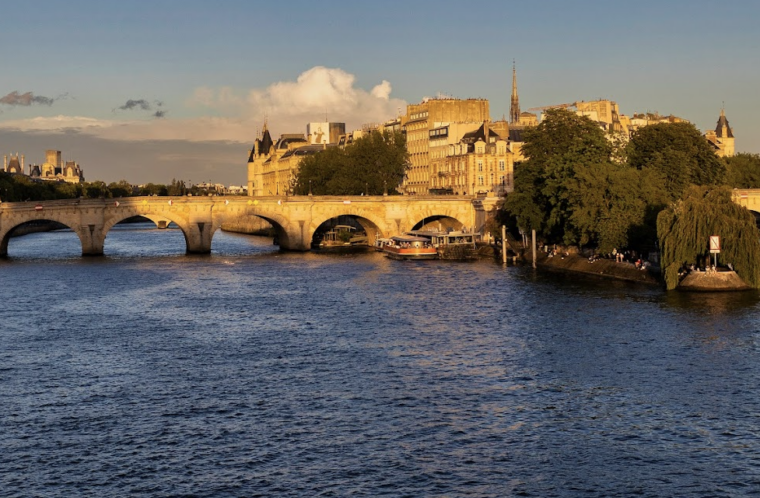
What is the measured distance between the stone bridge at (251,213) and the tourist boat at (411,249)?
11.1 meters

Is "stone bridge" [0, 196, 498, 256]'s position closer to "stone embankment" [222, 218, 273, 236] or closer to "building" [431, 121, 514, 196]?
"building" [431, 121, 514, 196]

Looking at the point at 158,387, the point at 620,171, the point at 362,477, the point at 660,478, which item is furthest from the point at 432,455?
the point at 620,171

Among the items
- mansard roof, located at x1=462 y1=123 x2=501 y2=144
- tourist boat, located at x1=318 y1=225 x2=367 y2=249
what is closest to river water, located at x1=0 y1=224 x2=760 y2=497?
tourist boat, located at x1=318 y1=225 x2=367 y2=249

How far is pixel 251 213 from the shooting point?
4427 inches

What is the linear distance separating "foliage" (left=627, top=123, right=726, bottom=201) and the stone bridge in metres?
17.7

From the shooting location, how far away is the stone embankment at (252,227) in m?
159

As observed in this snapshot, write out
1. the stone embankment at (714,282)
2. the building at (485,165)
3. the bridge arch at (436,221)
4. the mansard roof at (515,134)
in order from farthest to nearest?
the mansard roof at (515,134)
the building at (485,165)
the bridge arch at (436,221)
the stone embankment at (714,282)

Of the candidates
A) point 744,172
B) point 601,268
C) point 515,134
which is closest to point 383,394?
point 601,268

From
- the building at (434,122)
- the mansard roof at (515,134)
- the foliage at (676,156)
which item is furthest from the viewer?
the building at (434,122)

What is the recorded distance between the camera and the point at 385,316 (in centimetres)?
5938

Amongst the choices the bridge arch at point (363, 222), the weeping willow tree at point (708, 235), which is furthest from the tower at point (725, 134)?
the weeping willow tree at point (708, 235)

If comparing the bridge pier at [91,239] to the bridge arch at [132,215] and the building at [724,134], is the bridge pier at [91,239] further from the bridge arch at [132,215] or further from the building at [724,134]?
the building at [724,134]

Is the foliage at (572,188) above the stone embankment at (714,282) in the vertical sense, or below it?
above

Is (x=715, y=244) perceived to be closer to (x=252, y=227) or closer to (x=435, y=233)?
(x=435, y=233)
